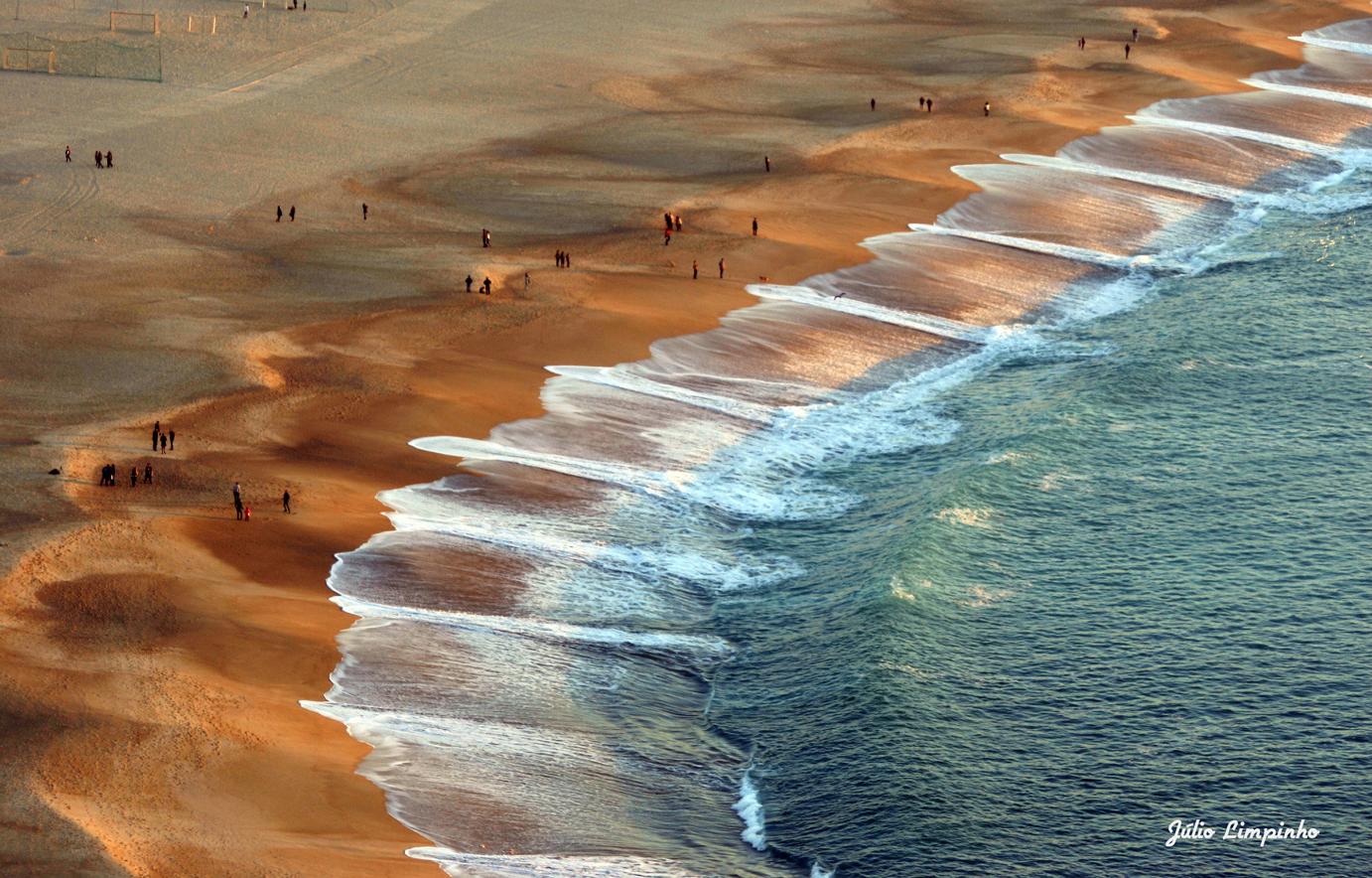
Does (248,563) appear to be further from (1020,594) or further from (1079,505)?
(1079,505)

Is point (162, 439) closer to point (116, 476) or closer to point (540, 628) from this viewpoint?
point (116, 476)

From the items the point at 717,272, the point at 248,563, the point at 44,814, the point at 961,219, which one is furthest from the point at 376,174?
the point at 44,814

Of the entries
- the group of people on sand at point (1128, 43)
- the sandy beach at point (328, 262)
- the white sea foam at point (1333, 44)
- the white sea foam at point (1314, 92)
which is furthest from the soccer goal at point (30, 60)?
the white sea foam at point (1333, 44)

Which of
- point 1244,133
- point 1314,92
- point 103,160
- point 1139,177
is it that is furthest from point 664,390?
point 1314,92

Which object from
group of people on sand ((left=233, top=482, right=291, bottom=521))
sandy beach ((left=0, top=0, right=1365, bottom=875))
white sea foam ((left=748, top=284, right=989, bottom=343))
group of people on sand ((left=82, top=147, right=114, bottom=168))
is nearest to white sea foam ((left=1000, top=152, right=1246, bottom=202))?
sandy beach ((left=0, top=0, right=1365, bottom=875))

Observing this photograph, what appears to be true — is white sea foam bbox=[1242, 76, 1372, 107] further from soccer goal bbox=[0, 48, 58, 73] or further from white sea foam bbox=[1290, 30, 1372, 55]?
soccer goal bbox=[0, 48, 58, 73]

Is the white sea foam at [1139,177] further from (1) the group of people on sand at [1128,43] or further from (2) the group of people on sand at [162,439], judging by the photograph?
(2) the group of people on sand at [162,439]
